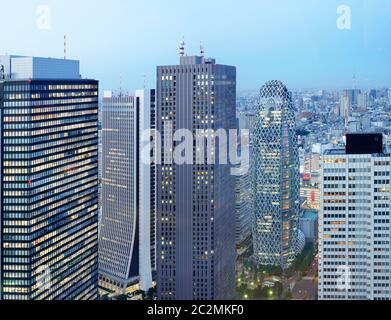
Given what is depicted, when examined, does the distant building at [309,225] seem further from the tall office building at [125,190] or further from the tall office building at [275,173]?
the tall office building at [125,190]

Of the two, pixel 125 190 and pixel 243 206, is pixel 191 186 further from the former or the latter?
pixel 125 190

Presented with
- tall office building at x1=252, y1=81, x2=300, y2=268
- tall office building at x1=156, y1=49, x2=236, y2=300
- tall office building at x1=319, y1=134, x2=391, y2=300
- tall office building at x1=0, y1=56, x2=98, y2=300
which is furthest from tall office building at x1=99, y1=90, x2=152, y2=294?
tall office building at x1=319, y1=134, x2=391, y2=300

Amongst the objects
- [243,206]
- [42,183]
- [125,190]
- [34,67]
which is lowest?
[243,206]

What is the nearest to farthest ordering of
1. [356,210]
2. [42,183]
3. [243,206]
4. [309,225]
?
[356,210] → [42,183] → [309,225] → [243,206]

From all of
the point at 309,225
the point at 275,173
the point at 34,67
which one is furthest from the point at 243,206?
the point at 34,67
